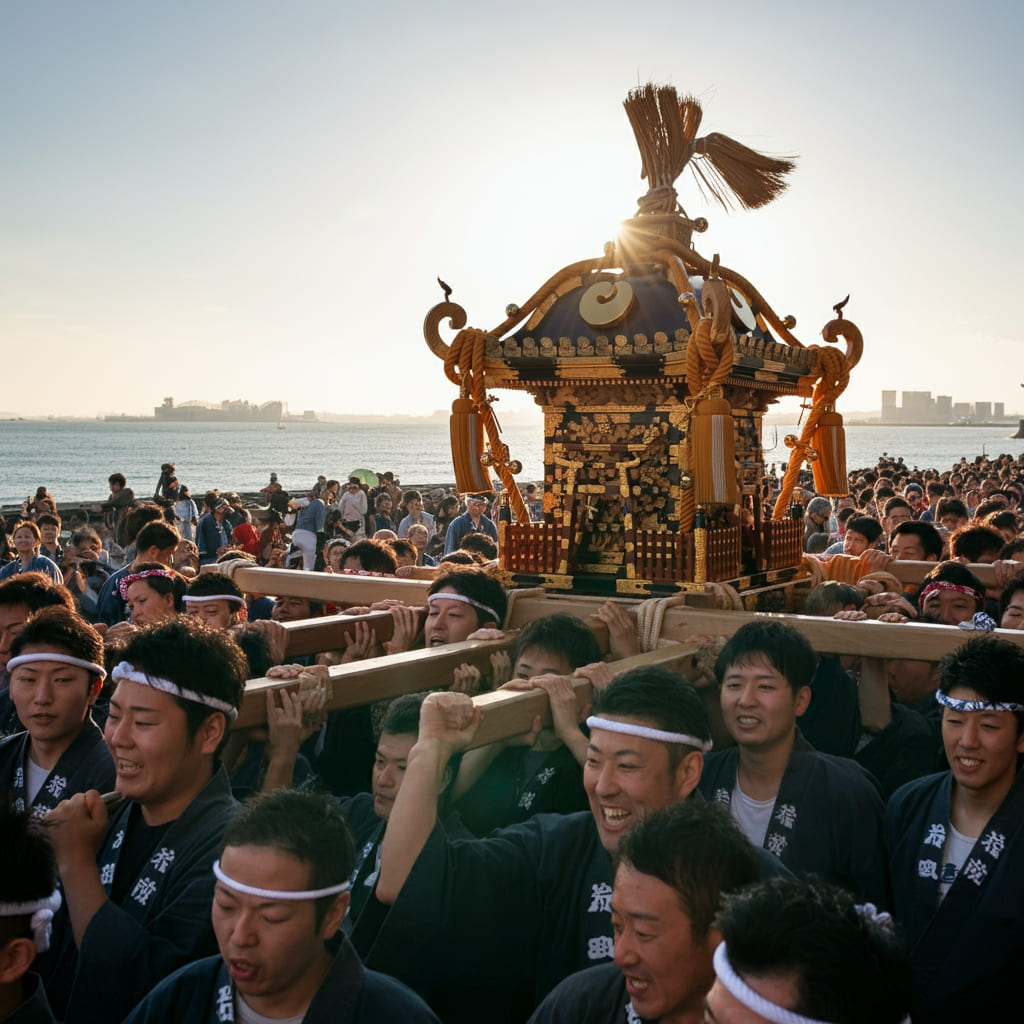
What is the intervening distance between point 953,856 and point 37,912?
98.2 inches

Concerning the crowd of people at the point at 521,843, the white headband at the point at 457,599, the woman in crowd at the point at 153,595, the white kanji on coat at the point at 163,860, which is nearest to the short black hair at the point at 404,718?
the crowd of people at the point at 521,843

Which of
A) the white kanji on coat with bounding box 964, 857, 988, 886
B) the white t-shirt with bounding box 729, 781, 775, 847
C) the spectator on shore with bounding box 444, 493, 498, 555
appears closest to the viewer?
the white kanji on coat with bounding box 964, 857, 988, 886

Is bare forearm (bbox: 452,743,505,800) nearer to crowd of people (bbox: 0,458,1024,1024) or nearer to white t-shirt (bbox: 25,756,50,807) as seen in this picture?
crowd of people (bbox: 0,458,1024,1024)

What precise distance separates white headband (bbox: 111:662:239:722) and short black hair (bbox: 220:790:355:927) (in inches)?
26.0

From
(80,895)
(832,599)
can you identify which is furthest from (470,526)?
(80,895)

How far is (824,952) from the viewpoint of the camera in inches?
62.0

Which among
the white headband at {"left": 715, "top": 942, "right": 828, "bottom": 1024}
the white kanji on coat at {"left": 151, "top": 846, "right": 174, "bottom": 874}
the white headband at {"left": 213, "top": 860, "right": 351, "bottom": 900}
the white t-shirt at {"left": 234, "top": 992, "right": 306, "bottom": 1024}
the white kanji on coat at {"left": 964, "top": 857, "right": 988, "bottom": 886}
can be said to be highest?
the white headband at {"left": 715, "top": 942, "right": 828, "bottom": 1024}

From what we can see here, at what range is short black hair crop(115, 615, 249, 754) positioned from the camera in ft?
9.61

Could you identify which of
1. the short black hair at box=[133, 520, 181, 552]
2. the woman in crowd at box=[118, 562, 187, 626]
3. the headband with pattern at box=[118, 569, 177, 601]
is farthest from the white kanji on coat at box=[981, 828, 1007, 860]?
the short black hair at box=[133, 520, 181, 552]

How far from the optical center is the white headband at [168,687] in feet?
9.58

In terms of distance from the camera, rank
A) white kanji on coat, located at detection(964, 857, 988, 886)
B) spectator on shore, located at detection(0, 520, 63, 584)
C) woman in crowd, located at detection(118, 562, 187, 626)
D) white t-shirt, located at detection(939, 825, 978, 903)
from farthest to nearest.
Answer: spectator on shore, located at detection(0, 520, 63, 584) < woman in crowd, located at detection(118, 562, 187, 626) < white t-shirt, located at detection(939, 825, 978, 903) < white kanji on coat, located at detection(964, 857, 988, 886)

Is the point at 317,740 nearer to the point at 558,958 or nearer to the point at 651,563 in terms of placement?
the point at 651,563

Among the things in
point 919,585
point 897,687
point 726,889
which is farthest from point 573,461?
point 726,889

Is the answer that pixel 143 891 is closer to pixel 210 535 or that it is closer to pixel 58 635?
pixel 58 635
